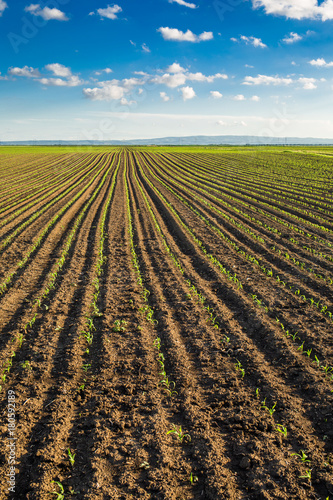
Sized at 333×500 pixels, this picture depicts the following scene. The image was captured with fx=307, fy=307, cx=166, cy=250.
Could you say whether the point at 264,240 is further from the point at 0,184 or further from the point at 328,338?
the point at 0,184

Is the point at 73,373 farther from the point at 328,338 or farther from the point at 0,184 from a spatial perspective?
the point at 0,184

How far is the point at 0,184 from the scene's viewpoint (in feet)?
93.7

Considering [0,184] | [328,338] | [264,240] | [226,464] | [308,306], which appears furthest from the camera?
[0,184]

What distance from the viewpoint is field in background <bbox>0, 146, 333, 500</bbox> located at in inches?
155

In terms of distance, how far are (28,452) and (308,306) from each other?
22.6 ft

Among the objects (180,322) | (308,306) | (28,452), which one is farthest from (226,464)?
(308,306)

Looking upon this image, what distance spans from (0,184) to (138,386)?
28.9 metres

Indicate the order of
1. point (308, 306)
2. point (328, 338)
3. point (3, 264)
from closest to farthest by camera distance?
point (328, 338) < point (308, 306) < point (3, 264)

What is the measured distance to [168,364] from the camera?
19.5ft

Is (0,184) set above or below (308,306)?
above

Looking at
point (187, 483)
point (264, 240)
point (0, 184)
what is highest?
point (0, 184)

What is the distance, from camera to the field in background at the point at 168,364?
3.93 metres

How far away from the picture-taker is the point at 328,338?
6668mm

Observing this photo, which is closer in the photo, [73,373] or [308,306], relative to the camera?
[73,373]
